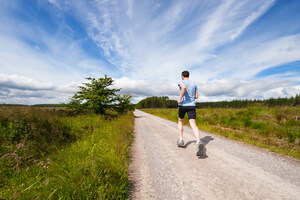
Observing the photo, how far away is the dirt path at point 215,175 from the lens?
73.5 inches

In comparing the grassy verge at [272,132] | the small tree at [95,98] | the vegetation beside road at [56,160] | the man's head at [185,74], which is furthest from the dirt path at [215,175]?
the small tree at [95,98]

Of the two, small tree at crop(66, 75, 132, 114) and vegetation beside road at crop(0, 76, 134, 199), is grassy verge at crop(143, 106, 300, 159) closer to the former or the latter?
vegetation beside road at crop(0, 76, 134, 199)

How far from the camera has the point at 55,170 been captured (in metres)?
2.39

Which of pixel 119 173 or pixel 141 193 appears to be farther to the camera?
pixel 119 173

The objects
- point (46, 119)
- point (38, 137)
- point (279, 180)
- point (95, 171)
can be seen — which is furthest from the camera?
point (46, 119)

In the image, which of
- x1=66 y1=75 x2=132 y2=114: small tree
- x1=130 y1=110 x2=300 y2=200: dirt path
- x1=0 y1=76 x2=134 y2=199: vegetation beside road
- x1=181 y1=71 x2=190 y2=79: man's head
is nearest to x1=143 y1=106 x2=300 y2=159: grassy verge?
x1=130 y1=110 x2=300 y2=200: dirt path

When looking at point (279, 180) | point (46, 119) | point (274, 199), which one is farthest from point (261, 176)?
point (46, 119)

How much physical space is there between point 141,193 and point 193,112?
2.50m

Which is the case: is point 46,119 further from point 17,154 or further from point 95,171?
point 95,171

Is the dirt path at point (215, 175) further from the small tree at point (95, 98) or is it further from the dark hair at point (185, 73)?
the small tree at point (95, 98)

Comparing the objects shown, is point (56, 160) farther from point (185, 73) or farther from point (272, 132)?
point (272, 132)

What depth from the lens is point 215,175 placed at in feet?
7.68

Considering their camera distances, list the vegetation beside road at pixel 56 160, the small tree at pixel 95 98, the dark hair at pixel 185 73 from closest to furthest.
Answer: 1. the vegetation beside road at pixel 56 160
2. the dark hair at pixel 185 73
3. the small tree at pixel 95 98

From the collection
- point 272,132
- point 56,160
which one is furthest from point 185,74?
point 272,132
